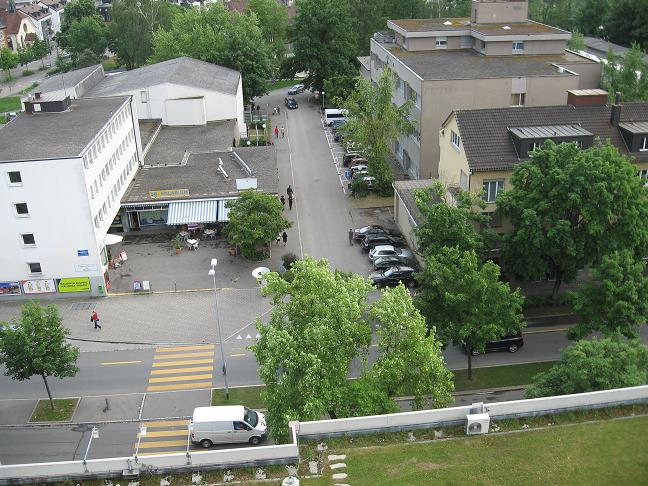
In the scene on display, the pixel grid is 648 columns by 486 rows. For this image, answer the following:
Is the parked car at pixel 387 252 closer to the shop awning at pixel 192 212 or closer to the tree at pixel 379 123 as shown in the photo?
the tree at pixel 379 123

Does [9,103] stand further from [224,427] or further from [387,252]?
[224,427]

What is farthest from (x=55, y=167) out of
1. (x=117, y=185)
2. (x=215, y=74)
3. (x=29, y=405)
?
(x=215, y=74)

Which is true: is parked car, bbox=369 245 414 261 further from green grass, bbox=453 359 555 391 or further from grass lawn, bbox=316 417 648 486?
grass lawn, bbox=316 417 648 486

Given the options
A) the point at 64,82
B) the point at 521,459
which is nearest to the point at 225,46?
the point at 64,82

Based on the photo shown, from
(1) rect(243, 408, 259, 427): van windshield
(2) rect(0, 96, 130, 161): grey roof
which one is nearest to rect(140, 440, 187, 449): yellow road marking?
(1) rect(243, 408, 259, 427): van windshield

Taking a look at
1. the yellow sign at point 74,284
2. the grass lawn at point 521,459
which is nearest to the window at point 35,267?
the yellow sign at point 74,284

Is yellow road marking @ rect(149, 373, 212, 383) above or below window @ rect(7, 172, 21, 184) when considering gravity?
below

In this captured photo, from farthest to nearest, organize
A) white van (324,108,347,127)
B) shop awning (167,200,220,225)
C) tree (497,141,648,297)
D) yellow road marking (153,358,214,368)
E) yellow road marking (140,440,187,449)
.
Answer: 1. white van (324,108,347,127)
2. shop awning (167,200,220,225)
3. yellow road marking (153,358,214,368)
4. tree (497,141,648,297)
5. yellow road marking (140,440,187,449)

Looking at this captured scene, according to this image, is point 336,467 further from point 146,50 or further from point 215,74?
point 146,50
